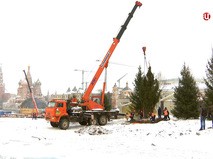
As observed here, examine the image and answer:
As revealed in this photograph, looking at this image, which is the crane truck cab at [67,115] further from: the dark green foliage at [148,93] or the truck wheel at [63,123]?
the dark green foliage at [148,93]

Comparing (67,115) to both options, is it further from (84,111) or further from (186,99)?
(186,99)

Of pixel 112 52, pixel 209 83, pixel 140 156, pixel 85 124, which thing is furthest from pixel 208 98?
pixel 140 156

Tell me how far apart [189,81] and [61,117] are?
48.2 feet

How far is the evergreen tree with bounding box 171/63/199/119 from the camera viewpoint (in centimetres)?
2986

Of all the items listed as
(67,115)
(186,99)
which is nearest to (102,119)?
(67,115)

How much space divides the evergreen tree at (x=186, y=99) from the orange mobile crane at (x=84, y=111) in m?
7.09

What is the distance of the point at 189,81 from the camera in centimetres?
3078

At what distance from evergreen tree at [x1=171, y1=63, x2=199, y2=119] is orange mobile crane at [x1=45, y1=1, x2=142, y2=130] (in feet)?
23.3

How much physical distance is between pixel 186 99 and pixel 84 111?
1126 centimetres

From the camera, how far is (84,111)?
89.7 feet

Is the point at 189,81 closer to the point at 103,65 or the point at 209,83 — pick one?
the point at 209,83

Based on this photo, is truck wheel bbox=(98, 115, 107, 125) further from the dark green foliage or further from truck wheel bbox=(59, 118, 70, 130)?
the dark green foliage

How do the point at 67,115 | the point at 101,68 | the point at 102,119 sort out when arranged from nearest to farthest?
1. the point at 67,115
2. the point at 102,119
3. the point at 101,68

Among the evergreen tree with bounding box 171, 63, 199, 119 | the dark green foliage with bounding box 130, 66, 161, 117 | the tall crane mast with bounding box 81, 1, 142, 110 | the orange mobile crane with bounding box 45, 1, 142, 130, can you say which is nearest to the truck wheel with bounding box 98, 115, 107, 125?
the orange mobile crane with bounding box 45, 1, 142, 130
